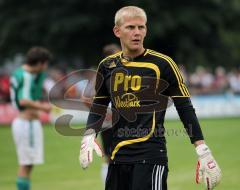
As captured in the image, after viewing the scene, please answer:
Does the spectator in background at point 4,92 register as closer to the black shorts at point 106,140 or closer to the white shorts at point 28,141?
the white shorts at point 28,141

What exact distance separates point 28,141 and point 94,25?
29132 millimetres

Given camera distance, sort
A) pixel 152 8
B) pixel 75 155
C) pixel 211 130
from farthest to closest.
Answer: pixel 152 8, pixel 211 130, pixel 75 155

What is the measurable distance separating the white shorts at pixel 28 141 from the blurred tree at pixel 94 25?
92.7 feet

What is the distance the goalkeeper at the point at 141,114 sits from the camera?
6.09 meters

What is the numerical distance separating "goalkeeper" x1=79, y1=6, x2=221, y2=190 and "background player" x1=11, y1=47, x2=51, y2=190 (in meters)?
4.08

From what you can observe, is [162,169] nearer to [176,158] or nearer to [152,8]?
[176,158]

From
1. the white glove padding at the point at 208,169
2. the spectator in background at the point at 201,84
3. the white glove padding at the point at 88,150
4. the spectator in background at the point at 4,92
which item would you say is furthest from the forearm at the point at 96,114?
the spectator in background at the point at 201,84

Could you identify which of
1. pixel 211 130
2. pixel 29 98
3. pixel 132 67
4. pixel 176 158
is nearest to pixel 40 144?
pixel 29 98

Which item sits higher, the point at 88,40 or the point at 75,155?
the point at 88,40

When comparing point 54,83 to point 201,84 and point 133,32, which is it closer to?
point 201,84

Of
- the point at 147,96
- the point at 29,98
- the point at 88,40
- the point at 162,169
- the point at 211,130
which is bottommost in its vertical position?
the point at 162,169

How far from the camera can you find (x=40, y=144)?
10.6 metres

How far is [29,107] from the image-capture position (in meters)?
10.5

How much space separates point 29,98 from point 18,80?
1.08ft
